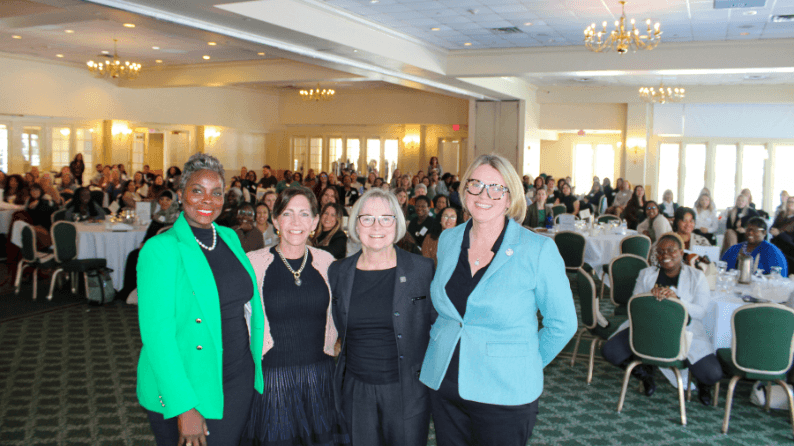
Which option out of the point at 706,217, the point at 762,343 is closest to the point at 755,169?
the point at 706,217

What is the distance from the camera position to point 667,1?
9375 millimetres

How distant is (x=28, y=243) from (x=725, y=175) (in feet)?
65.1

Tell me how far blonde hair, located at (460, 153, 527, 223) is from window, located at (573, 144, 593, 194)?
73.8ft

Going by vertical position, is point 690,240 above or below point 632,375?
above

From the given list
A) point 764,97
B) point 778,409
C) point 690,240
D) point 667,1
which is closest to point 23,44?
point 667,1

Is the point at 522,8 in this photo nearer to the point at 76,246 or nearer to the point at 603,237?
the point at 603,237

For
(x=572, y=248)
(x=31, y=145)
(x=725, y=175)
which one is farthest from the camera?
(x=725, y=175)

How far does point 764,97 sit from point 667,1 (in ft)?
38.3

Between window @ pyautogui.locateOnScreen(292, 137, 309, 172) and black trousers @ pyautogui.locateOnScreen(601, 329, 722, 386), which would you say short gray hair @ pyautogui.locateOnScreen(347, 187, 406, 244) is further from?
window @ pyautogui.locateOnScreen(292, 137, 309, 172)

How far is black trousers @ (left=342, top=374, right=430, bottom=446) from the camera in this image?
8.34ft

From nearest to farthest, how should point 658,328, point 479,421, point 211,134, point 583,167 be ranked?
point 479,421
point 658,328
point 211,134
point 583,167

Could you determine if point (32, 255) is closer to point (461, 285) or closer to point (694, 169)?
point (461, 285)

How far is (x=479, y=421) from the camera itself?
2334 mm

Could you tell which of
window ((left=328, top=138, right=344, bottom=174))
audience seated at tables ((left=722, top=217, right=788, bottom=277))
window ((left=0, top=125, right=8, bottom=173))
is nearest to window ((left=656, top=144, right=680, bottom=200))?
window ((left=328, top=138, right=344, bottom=174))
